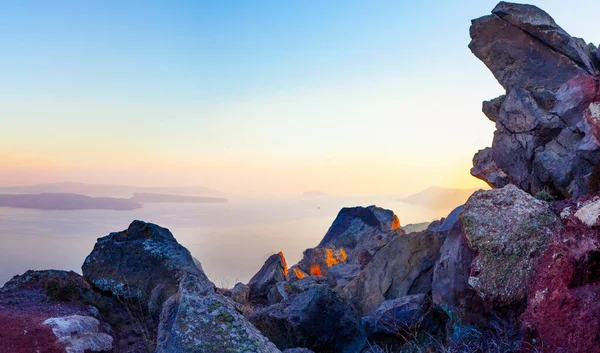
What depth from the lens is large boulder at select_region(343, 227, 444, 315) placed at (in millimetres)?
12094

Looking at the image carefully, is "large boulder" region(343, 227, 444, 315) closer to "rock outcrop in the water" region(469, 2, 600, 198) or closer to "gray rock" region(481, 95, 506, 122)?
"rock outcrop in the water" region(469, 2, 600, 198)

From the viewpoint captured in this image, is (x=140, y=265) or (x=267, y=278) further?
(x=267, y=278)

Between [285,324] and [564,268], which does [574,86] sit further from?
[285,324]

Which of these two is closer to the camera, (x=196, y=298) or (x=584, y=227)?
(x=196, y=298)

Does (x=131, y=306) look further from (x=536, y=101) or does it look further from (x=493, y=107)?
(x=493, y=107)

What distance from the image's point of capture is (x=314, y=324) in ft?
31.8

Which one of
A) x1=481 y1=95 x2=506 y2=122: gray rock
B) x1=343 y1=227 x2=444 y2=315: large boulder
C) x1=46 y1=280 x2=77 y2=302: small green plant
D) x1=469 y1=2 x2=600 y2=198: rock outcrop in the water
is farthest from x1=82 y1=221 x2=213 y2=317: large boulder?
x1=481 y1=95 x2=506 y2=122: gray rock

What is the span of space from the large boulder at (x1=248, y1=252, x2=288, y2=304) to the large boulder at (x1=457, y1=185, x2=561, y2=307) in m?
9.17

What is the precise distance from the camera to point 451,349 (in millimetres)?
7516

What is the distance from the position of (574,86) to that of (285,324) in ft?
43.2

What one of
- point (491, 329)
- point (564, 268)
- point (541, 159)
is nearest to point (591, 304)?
point (564, 268)

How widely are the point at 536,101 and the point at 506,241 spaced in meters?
11.6

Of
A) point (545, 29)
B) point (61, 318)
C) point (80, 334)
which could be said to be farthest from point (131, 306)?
point (545, 29)

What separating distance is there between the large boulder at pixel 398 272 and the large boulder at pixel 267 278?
4.16 meters
